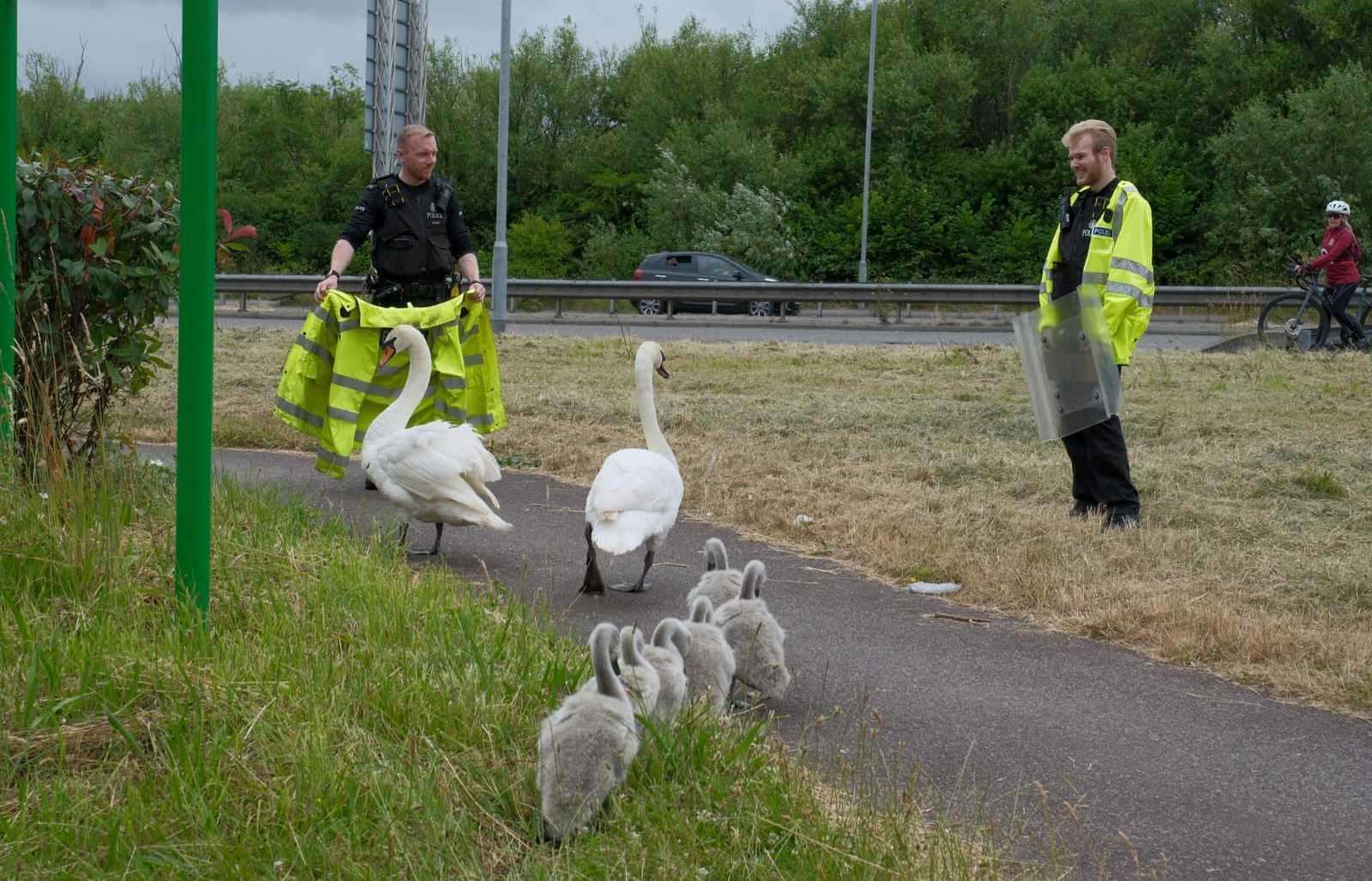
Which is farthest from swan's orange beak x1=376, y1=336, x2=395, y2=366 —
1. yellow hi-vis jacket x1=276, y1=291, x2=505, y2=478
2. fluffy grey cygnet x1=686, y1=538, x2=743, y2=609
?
fluffy grey cygnet x1=686, y1=538, x2=743, y2=609

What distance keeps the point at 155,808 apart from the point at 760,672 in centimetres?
231

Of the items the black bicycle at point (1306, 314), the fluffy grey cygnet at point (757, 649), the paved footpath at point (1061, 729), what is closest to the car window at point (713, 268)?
the black bicycle at point (1306, 314)

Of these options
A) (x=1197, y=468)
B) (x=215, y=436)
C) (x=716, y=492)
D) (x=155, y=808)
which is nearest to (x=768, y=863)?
(x=155, y=808)

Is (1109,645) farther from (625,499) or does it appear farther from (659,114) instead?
(659,114)

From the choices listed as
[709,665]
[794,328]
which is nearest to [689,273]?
[794,328]

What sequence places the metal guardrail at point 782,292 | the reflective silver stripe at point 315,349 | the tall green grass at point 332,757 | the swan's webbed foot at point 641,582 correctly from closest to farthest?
the tall green grass at point 332,757 → the swan's webbed foot at point 641,582 → the reflective silver stripe at point 315,349 → the metal guardrail at point 782,292

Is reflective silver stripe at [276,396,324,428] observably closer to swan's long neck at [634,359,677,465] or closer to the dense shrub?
the dense shrub

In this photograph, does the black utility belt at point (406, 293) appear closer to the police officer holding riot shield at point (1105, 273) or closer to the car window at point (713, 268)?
the police officer holding riot shield at point (1105, 273)

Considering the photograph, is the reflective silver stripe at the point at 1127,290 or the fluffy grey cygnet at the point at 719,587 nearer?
the fluffy grey cygnet at the point at 719,587

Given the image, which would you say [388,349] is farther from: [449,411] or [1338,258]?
[1338,258]

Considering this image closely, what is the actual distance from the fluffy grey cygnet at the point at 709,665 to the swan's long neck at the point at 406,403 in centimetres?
311

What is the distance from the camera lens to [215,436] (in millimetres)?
11711

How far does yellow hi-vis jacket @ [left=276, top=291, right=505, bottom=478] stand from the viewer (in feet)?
29.1

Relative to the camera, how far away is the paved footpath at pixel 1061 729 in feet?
14.4
